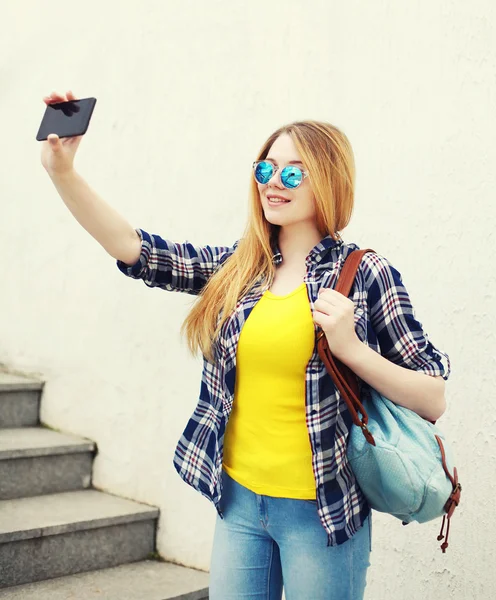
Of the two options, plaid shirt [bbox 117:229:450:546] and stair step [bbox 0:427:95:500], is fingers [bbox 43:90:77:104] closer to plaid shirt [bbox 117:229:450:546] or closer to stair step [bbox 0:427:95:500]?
plaid shirt [bbox 117:229:450:546]

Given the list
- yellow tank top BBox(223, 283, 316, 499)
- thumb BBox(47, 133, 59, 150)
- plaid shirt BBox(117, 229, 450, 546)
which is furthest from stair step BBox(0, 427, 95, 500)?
thumb BBox(47, 133, 59, 150)

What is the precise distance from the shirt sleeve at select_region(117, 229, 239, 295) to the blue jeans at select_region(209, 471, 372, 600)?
0.49m

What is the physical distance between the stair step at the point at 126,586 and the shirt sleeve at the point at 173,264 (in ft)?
5.33

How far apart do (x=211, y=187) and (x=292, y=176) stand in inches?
66.3

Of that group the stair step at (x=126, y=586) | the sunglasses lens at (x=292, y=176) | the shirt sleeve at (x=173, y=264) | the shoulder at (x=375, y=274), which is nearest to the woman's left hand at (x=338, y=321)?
the shoulder at (x=375, y=274)

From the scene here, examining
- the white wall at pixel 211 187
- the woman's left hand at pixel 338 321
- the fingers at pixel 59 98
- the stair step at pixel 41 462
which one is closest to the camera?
the woman's left hand at pixel 338 321

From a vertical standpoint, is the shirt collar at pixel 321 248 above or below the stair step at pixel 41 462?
above

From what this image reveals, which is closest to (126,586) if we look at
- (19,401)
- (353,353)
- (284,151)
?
(19,401)

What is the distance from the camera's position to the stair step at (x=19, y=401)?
404cm

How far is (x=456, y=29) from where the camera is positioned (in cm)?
258

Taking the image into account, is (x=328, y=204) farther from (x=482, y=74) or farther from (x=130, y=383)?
(x=130, y=383)

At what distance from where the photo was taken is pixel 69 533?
3230 mm

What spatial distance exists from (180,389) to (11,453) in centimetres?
82

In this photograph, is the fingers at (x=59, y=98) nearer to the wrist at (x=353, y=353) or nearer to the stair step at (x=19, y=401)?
the wrist at (x=353, y=353)
